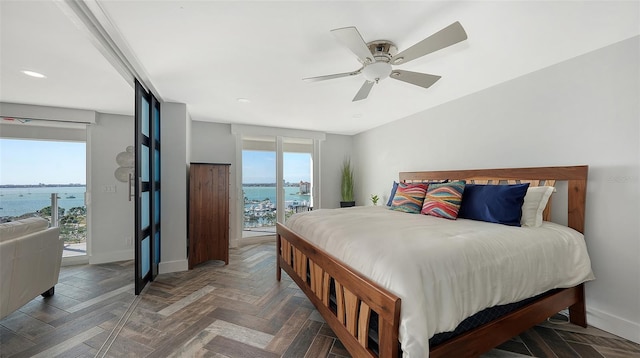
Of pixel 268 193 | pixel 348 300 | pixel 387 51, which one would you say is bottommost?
pixel 348 300

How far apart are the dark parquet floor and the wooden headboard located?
96 cm

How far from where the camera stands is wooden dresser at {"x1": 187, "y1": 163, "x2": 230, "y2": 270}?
330 centimetres

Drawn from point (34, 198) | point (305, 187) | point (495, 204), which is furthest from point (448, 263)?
point (34, 198)

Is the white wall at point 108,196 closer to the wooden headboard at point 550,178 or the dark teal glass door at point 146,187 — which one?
the dark teal glass door at point 146,187

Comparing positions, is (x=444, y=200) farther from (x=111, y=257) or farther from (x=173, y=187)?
(x=111, y=257)

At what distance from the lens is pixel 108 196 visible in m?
3.66

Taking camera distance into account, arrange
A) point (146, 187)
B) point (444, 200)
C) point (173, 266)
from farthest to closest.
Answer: point (173, 266), point (146, 187), point (444, 200)

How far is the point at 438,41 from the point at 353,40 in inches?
21.1

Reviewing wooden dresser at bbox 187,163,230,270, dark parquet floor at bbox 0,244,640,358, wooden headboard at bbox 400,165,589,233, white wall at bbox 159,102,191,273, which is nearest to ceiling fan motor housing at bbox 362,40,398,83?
wooden headboard at bbox 400,165,589,233

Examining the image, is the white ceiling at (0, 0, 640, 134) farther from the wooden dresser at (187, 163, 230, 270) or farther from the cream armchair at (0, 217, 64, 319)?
the cream armchair at (0, 217, 64, 319)

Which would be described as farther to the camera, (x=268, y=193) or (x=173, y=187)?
(x=268, y=193)

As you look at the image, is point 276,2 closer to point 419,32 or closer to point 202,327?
point 419,32

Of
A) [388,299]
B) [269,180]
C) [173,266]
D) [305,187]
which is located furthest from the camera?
[305,187]

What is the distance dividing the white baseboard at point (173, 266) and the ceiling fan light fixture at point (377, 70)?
3278 mm
